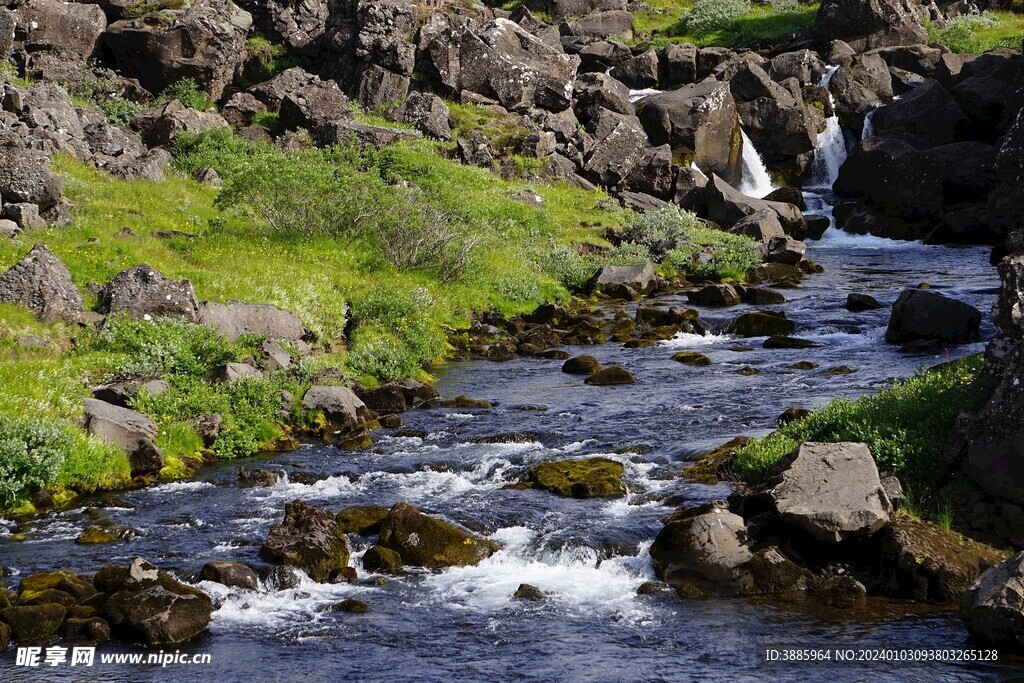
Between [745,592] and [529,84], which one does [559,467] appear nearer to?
[745,592]

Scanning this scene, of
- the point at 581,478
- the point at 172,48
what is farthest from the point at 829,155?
the point at 581,478

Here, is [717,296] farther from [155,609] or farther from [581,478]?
[155,609]

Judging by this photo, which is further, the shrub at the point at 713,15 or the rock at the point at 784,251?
the shrub at the point at 713,15

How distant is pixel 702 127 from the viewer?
184 ft

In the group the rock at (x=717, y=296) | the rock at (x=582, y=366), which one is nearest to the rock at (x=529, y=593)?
the rock at (x=582, y=366)

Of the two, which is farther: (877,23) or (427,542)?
(877,23)

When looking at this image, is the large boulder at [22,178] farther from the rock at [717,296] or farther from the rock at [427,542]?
the rock at [717,296]

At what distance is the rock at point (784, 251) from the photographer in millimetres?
42062

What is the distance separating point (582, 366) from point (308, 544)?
13.4m

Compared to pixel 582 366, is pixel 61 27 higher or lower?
higher

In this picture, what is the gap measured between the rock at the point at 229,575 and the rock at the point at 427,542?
202cm

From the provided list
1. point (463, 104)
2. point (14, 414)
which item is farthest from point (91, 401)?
point (463, 104)

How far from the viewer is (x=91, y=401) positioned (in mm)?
18141

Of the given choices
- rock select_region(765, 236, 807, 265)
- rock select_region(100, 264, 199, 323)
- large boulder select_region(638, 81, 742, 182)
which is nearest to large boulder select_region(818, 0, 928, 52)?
large boulder select_region(638, 81, 742, 182)
